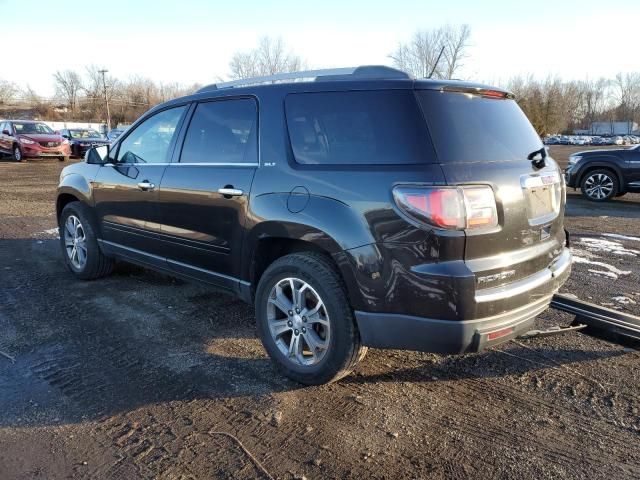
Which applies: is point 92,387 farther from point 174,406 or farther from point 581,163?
point 581,163

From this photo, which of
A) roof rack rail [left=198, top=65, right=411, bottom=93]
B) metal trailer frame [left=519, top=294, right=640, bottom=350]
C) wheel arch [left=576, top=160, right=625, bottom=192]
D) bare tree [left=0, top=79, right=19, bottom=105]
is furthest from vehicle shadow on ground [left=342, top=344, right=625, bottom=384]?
bare tree [left=0, top=79, right=19, bottom=105]

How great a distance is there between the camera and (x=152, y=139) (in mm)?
4492

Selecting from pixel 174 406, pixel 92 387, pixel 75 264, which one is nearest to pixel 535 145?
pixel 174 406

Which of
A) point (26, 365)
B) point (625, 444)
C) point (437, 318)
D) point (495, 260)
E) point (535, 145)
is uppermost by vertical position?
point (535, 145)

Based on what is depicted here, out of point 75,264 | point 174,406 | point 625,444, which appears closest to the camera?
point 625,444

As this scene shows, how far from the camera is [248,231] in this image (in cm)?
341

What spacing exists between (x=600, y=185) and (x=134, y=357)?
38.2ft

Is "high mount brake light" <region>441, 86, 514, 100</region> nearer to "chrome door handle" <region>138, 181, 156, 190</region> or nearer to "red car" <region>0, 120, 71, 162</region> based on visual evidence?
"chrome door handle" <region>138, 181, 156, 190</region>

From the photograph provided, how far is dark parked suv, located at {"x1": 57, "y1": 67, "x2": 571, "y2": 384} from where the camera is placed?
2.63 m

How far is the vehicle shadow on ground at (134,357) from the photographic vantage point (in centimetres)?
309

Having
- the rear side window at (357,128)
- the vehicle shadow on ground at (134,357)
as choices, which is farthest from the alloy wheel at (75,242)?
the rear side window at (357,128)

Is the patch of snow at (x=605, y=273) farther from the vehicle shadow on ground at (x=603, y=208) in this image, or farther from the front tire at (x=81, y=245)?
the front tire at (x=81, y=245)

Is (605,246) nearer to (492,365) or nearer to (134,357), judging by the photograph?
(492,365)

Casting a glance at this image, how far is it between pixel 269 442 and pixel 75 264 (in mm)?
3800
